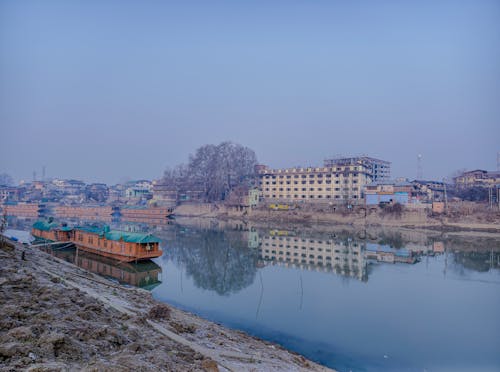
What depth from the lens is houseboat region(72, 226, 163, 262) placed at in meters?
19.5

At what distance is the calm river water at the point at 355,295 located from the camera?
9.45 meters

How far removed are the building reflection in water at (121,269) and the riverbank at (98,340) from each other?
28.9 feet

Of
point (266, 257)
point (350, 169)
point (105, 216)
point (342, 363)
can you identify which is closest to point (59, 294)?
point (342, 363)

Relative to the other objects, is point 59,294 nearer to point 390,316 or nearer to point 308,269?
point 390,316

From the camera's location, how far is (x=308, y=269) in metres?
20.3

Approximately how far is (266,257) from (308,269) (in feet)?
13.5

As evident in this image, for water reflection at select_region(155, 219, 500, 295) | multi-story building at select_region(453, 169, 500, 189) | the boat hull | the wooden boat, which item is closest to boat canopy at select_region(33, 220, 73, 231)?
the wooden boat

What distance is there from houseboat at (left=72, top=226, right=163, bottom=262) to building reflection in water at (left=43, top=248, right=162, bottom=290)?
0.42 metres

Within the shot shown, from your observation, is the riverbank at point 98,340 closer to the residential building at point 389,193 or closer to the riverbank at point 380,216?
the riverbank at point 380,216

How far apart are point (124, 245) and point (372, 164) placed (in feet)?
178

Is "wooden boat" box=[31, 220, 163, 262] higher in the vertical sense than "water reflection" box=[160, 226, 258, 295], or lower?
higher

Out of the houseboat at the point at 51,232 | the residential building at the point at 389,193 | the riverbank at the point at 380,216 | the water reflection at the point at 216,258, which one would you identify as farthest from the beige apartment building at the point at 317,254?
the residential building at the point at 389,193

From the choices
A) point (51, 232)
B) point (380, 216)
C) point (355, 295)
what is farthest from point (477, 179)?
point (51, 232)

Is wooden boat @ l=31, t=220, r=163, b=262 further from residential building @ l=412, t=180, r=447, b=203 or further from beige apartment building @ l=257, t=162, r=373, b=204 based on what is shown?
residential building @ l=412, t=180, r=447, b=203
